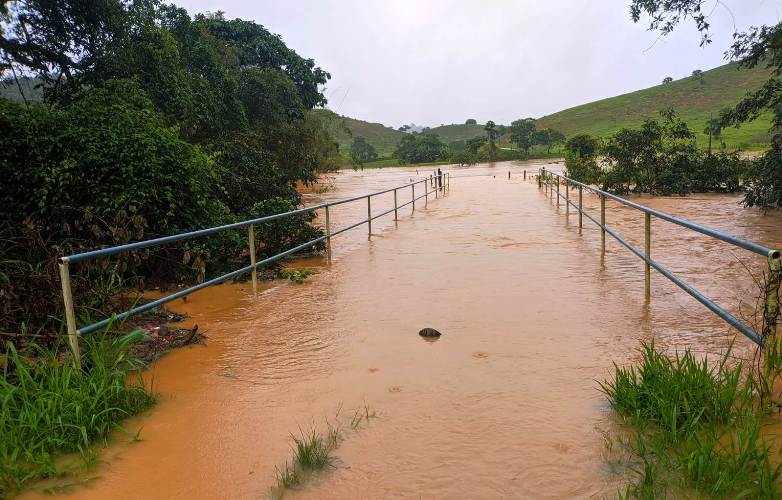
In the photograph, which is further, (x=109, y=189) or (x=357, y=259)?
(x=357, y=259)

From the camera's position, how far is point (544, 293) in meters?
7.05

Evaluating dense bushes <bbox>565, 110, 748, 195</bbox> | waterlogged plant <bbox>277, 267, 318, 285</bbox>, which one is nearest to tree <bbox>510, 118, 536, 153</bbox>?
dense bushes <bbox>565, 110, 748, 195</bbox>

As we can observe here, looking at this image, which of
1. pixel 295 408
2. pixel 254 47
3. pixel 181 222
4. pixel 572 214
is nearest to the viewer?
pixel 295 408

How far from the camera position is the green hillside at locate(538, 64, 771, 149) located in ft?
315

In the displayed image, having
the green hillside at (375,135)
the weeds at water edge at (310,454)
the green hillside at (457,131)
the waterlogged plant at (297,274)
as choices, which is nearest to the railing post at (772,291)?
the weeds at water edge at (310,454)

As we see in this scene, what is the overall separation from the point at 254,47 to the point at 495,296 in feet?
80.4

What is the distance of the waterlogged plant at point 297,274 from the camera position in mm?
8344

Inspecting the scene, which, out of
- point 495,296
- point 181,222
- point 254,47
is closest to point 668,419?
point 495,296

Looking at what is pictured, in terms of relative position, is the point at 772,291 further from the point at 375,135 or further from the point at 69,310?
the point at 375,135

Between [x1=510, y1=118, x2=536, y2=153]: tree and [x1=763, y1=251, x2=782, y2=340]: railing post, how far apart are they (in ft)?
278

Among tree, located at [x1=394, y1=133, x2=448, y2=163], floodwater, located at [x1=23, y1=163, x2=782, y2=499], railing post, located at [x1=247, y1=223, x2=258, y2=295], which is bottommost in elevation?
floodwater, located at [x1=23, y1=163, x2=782, y2=499]

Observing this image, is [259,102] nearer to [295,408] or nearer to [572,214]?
[572,214]

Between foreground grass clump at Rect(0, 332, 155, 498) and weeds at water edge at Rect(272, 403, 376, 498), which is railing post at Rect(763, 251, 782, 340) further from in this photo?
foreground grass clump at Rect(0, 332, 155, 498)

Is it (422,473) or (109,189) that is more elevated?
(109,189)
